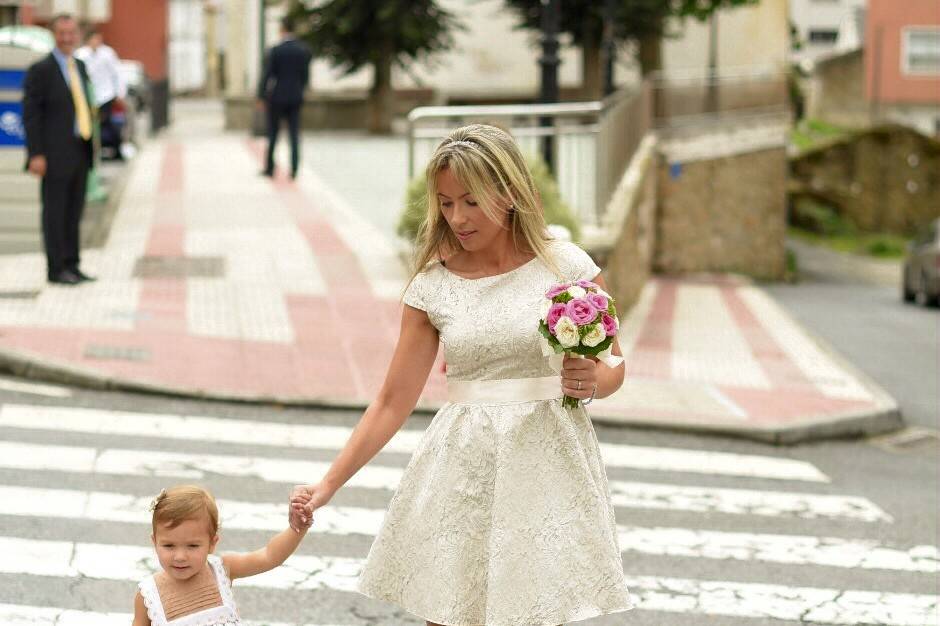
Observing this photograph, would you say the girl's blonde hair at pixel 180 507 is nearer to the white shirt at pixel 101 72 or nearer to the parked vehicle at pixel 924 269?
the white shirt at pixel 101 72

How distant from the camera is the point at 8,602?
604cm

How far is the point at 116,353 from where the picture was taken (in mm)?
11094

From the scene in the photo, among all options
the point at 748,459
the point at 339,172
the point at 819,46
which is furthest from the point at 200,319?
the point at 819,46

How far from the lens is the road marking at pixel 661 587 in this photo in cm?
649

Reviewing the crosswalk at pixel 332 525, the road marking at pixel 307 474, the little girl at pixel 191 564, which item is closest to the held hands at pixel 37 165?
the crosswalk at pixel 332 525

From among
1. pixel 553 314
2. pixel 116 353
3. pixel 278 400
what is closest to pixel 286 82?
pixel 116 353

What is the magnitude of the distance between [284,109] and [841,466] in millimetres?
13224

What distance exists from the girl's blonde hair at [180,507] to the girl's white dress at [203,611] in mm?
188

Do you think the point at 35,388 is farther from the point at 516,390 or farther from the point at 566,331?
the point at 566,331

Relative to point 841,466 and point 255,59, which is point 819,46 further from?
point 841,466

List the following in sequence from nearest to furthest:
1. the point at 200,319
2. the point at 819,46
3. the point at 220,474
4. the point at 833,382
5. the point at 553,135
A: 1. the point at 220,474
2. the point at 200,319
3. the point at 833,382
4. the point at 553,135
5. the point at 819,46

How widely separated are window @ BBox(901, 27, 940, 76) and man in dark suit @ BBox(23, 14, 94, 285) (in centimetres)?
4967

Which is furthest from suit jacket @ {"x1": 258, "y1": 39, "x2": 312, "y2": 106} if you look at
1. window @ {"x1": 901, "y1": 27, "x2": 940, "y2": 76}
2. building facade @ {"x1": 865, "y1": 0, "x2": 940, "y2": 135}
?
window @ {"x1": 901, "y1": 27, "x2": 940, "y2": 76}

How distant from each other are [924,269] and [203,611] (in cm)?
2454
